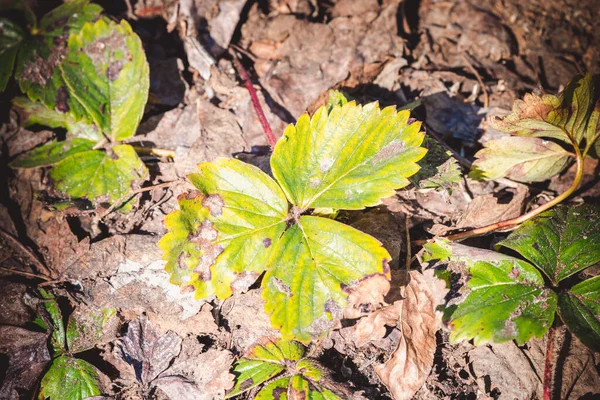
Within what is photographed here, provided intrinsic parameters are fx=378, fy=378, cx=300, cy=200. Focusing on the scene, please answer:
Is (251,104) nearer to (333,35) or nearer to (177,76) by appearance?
(177,76)

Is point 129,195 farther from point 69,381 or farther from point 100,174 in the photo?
point 69,381

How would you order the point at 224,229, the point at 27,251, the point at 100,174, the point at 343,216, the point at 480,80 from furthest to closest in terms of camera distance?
1. the point at 480,80
2. the point at 100,174
3. the point at 27,251
4. the point at 343,216
5. the point at 224,229

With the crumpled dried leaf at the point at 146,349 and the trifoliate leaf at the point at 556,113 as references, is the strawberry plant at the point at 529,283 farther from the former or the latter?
the crumpled dried leaf at the point at 146,349

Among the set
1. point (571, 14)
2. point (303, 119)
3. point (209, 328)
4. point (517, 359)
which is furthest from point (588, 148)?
point (209, 328)

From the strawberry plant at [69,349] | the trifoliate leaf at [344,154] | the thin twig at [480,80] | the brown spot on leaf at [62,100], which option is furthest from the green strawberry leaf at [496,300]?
the brown spot on leaf at [62,100]

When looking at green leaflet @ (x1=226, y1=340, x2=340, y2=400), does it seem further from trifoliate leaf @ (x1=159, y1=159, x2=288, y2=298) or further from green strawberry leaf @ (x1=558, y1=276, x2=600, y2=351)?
green strawberry leaf @ (x1=558, y1=276, x2=600, y2=351)

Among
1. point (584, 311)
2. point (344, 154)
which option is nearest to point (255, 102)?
point (344, 154)

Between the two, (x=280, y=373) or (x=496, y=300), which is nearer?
(x=496, y=300)

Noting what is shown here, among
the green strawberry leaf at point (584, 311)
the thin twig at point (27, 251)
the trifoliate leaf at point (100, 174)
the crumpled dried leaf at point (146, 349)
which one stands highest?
the trifoliate leaf at point (100, 174)
